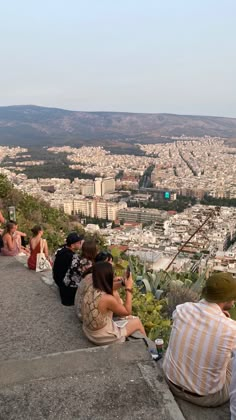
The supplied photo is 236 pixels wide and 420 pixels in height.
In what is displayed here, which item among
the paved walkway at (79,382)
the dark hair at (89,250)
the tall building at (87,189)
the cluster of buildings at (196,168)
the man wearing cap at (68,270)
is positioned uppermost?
the dark hair at (89,250)

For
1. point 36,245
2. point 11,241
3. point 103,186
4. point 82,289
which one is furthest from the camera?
point 103,186

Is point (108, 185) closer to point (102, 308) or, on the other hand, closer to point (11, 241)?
point (11, 241)

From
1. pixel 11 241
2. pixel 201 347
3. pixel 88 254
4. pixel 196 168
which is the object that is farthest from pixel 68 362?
pixel 196 168

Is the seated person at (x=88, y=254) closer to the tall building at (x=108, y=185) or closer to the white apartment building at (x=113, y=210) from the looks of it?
the white apartment building at (x=113, y=210)

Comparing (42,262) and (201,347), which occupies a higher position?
(201,347)

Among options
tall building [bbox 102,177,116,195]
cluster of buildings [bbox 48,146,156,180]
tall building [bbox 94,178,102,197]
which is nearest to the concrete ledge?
tall building [bbox 94,178,102,197]

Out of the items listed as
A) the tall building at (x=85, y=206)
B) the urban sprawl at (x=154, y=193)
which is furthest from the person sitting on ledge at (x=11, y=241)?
the tall building at (x=85, y=206)

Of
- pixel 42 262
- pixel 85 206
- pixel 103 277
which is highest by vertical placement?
pixel 103 277

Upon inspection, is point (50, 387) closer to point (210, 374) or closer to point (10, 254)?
point (210, 374)
